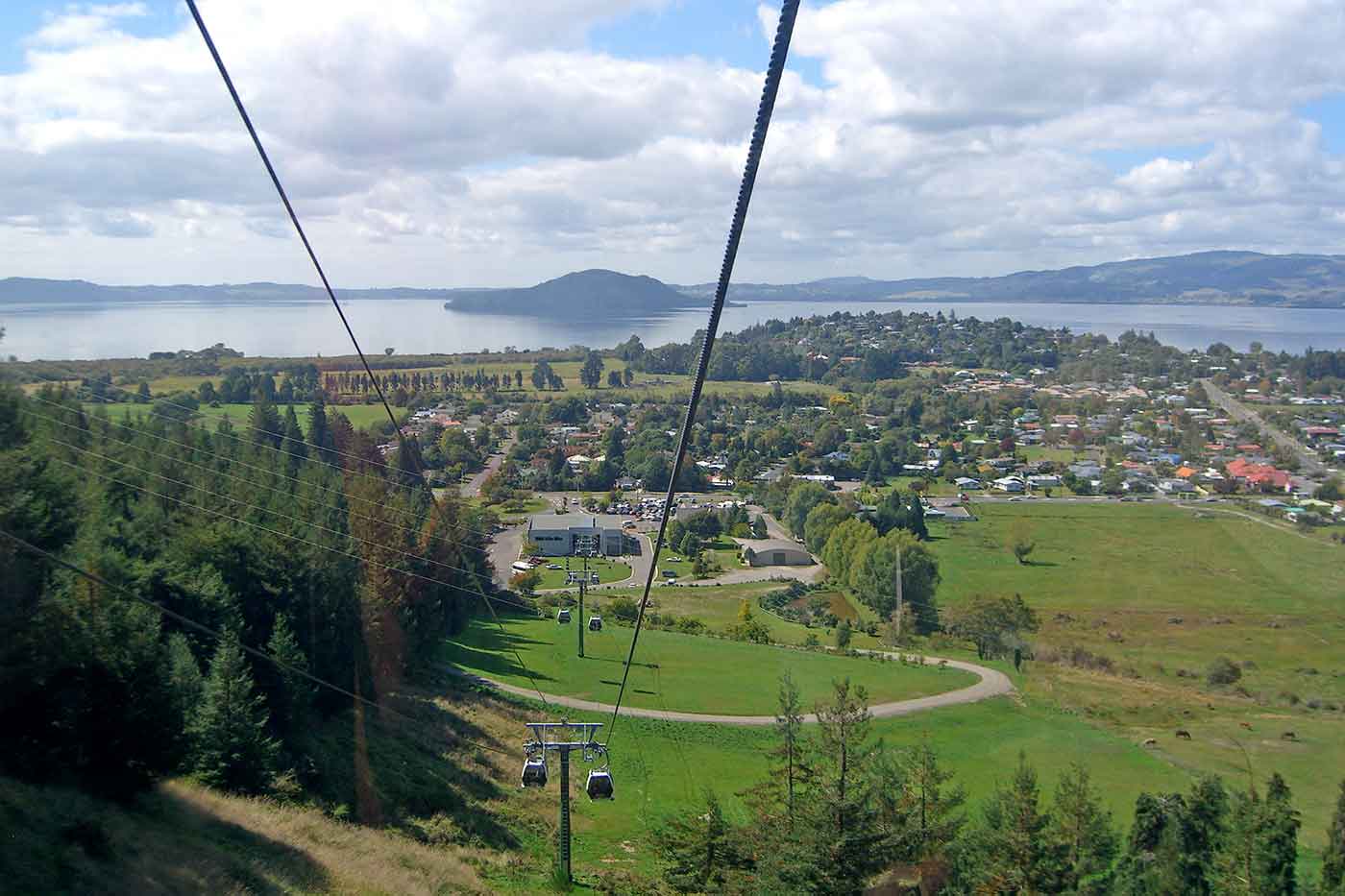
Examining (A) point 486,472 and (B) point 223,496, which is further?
(A) point 486,472

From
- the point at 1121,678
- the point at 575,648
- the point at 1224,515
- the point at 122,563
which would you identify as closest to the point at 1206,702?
the point at 1121,678

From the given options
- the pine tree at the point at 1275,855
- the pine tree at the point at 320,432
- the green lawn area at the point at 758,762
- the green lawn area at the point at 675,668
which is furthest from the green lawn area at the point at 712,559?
the pine tree at the point at 1275,855

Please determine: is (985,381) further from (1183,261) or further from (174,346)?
(1183,261)

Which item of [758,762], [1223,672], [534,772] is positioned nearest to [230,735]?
[534,772]

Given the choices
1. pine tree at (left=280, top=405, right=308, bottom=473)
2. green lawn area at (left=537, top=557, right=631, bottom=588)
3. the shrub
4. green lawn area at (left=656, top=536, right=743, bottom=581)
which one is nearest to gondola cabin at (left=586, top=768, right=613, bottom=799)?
pine tree at (left=280, top=405, right=308, bottom=473)

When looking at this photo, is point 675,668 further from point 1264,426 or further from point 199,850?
point 1264,426

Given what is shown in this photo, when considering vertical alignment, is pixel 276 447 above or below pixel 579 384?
below
